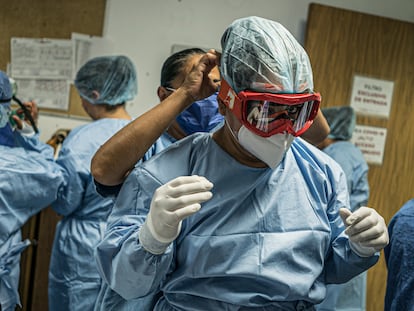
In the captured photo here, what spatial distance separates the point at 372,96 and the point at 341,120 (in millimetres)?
478

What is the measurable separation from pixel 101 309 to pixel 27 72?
85.2 inches

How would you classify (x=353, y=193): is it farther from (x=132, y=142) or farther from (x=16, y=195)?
(x=132, y=142)

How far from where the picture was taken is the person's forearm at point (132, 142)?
116 centimetres

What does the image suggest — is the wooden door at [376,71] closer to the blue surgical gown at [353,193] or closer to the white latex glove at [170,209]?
the blue surgical gown at [353,193]

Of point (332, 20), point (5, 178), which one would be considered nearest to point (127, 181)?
point (5, 178)

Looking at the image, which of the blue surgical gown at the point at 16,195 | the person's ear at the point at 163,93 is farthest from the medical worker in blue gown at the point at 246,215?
the blue surgical gown at the point at 16,195

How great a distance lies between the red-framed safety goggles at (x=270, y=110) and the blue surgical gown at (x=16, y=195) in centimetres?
119

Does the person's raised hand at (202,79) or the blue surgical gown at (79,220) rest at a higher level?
the person's raised hand at (202,79)

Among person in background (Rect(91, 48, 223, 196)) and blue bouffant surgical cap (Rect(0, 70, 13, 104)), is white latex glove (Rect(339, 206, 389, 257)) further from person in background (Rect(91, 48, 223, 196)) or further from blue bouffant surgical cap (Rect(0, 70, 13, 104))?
blue bouffant surgical cap (Rect(0, 70, 13, 104))

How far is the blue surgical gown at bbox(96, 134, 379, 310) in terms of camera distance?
1.08 meters

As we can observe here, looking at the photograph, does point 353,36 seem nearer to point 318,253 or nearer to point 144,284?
point 318,253

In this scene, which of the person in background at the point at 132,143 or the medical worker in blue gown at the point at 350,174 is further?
the medical worker in blue gown at the point at 350,174

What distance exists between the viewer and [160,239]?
997 millimetres

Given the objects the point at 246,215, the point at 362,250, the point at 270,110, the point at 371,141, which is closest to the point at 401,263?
the point at 362,250
